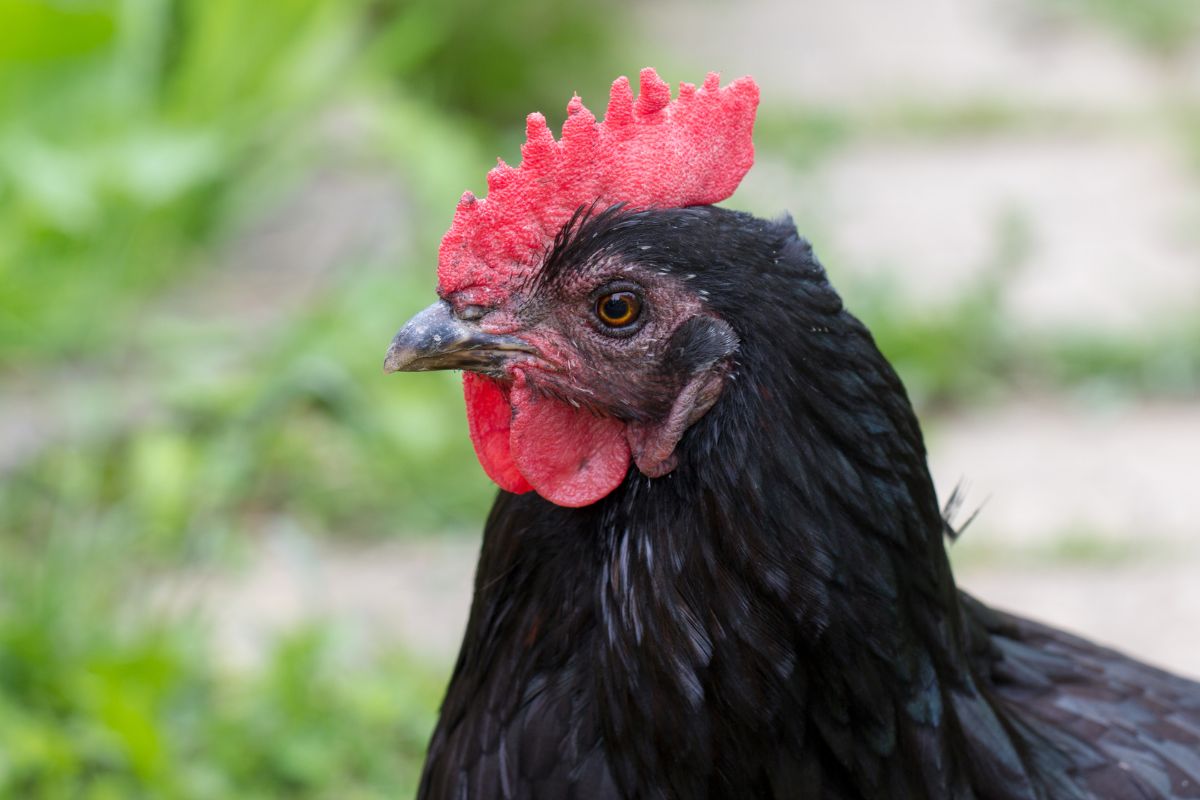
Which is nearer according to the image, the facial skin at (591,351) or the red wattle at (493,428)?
the facial skin at (591,351)

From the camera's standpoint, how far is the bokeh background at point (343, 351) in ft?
12.7

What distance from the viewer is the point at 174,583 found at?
438 cm

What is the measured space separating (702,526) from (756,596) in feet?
0.38

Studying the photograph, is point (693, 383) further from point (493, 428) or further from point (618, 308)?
point (493, 428)

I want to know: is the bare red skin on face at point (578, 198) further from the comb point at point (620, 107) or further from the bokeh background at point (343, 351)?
the bokeh background at point (343, 351)

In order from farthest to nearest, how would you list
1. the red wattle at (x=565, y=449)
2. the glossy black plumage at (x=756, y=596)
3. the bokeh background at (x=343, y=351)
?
the bokeh background at (x=343, y=351), the red wattle at (x=565, y=449), the glossy black plumage at (x=756, y=596)

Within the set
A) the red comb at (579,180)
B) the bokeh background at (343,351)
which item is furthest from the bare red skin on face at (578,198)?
the bokeh background at (343,351)

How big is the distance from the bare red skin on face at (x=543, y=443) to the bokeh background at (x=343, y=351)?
75.4 inches

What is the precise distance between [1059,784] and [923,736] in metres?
0.34

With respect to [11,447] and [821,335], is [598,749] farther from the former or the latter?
[11,447]

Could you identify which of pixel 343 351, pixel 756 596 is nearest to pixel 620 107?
pixel 756 596

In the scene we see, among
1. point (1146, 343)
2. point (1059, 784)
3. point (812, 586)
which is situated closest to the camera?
point (812, 586)

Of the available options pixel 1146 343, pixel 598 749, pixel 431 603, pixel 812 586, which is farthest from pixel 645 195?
pixel 1146 343

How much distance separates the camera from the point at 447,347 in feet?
6.52
